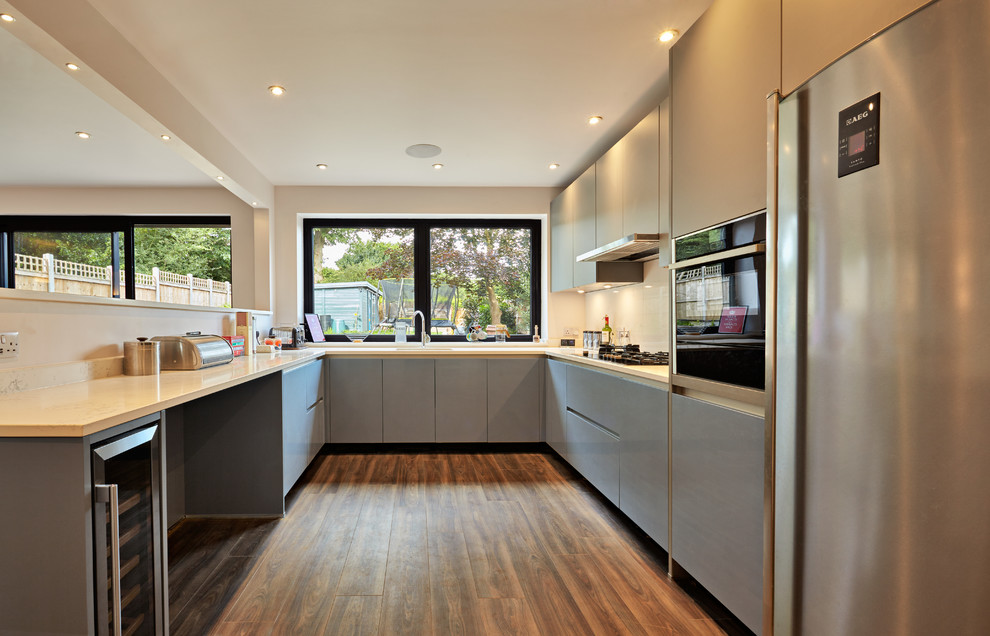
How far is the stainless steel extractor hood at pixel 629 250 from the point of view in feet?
8.48

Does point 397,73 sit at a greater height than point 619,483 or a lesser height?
greater

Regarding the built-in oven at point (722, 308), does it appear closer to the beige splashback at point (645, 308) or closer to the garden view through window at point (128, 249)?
the beige splashback at point (645, 308)

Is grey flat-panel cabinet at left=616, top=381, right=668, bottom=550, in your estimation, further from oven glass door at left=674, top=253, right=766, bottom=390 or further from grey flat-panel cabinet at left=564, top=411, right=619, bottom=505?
oven glass door at left=674, top=253, right=766, bottom=390

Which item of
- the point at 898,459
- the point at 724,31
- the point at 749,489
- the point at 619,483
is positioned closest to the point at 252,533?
the point at 619,483

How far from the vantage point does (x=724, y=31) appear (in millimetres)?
1571

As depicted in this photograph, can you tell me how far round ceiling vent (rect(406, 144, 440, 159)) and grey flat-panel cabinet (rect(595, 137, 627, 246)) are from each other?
1.18 meters

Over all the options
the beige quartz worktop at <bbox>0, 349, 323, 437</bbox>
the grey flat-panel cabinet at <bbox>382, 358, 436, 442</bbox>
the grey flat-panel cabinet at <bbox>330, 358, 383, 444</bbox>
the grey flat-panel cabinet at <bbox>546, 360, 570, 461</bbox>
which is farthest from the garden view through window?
the grey flat-panel cabinet at <bbox>546, 360, 570, 461</bbox>

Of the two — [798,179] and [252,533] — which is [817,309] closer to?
[798,179]

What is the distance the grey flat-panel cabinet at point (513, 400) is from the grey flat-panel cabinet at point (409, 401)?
0.49 metres

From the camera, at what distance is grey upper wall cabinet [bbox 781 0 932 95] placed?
3.29 ft

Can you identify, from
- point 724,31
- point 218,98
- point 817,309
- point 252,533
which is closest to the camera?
point 817,309

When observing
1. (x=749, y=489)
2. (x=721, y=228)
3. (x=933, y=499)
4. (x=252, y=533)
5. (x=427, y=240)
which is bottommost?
(x=252, y=533)

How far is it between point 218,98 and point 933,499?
11.1ft

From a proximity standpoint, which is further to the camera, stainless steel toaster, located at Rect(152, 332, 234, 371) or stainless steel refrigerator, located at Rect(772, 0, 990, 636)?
stainless steel toaster, located at Rect(152, 332, 234, 371)
